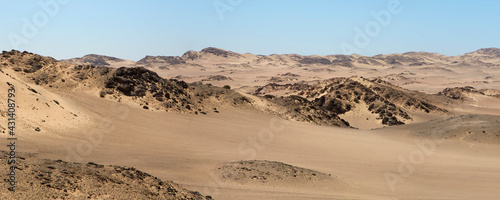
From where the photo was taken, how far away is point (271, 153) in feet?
74.4

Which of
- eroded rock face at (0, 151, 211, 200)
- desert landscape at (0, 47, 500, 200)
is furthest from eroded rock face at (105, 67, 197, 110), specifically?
eroded rock face at (0, 151, 211, 200)

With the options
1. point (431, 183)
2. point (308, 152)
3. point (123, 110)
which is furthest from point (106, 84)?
point (431, 183)

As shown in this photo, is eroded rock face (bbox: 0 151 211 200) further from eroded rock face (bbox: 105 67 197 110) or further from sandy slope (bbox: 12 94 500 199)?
eroded rock face (bbox: 105 67 197 110)

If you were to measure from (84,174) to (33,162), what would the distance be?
1.51m

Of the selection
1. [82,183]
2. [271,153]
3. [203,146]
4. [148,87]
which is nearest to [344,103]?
[148,87]

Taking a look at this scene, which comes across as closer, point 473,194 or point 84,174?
point 84,174

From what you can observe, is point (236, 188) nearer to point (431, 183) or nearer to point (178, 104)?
point (431, 183)

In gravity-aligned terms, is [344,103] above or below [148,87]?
below

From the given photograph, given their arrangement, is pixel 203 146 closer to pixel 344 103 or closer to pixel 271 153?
pixel 271 153

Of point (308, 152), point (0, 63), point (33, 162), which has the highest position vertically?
point (0, 63)

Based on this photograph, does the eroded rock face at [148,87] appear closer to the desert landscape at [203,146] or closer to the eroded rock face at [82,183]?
the desert landscape at [203,146]

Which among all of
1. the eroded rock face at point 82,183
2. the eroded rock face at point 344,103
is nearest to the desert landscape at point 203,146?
the eroded rock face at point 82,183

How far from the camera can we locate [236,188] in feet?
45.8

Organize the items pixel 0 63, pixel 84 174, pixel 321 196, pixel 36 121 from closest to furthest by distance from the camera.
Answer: pixel 84 174 → pixel 321 196 → pixel 36 121 → pixel 0 63
